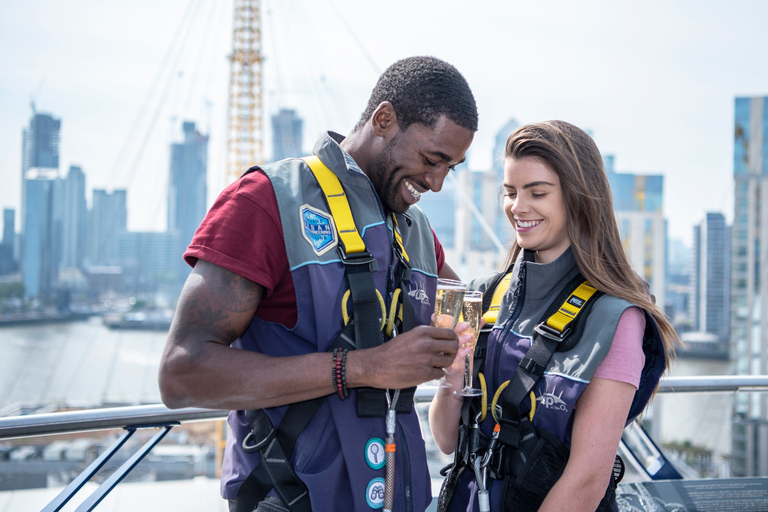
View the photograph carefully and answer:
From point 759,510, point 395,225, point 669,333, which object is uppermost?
point 395,225

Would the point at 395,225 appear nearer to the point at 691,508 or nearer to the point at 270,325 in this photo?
the point at 270,325

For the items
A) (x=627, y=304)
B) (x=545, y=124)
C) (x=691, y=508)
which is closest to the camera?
(x=627, y=304)

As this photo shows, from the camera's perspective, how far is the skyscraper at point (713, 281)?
66250mm

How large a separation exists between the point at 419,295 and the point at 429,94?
1.92 feet

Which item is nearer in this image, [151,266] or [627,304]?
[627,304]

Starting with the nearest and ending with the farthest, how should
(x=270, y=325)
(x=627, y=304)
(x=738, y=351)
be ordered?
(x=270, y=325), (x=627, y=304), (x=738, y=351)

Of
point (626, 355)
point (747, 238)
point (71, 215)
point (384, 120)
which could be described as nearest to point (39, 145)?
point (71, 215)

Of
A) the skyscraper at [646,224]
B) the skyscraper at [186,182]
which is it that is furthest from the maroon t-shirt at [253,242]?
the skyscraper at [186,182]

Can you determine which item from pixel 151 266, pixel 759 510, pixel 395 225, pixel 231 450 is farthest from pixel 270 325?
pixel 151 266

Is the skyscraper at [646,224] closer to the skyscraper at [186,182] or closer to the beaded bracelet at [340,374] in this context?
the skyscraper at [186,182]

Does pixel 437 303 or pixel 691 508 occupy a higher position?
pixel 437 303

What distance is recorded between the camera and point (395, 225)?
1734mm

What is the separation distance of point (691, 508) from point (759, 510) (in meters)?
0.34

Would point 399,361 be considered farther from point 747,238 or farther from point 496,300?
point 747,238
